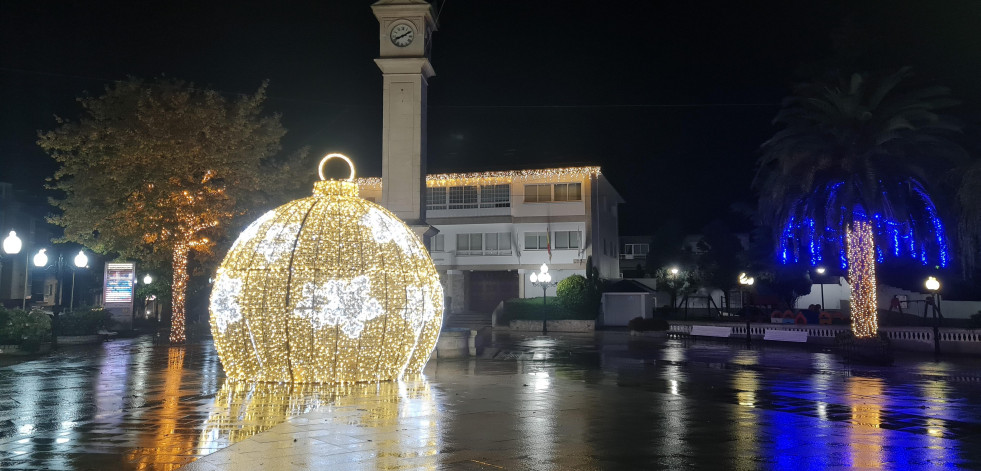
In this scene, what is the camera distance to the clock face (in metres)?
17.7

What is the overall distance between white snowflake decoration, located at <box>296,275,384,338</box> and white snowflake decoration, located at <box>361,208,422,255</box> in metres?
0.98

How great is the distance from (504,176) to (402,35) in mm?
25866

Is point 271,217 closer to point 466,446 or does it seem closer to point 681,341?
point 466,446

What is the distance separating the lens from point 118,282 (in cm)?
2698

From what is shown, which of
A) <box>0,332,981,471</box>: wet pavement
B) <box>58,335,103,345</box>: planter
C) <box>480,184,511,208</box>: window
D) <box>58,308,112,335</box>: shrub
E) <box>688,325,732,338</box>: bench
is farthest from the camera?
<box>480,184,511,208</box>: window

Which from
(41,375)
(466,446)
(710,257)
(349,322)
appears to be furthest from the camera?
(710,257)

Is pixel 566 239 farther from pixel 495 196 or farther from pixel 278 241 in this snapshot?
pixel 278 241

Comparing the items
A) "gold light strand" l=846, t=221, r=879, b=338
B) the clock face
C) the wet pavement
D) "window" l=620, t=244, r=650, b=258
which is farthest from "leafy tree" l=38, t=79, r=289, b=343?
"window" l=620, t=244, r=650, b=258

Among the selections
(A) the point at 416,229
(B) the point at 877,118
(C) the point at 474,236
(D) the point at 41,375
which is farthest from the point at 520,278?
(D) the point at 41,375

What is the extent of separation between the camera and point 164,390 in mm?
Answer: 12680

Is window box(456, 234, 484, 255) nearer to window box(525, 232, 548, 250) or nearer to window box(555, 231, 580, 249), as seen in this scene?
window box(525, 232, 548, 250)

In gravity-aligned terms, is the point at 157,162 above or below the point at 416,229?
above

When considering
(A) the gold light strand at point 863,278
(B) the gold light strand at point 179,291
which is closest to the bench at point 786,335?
(A) the gold light strand at point 863,278

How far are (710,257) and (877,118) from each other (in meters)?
27.8
